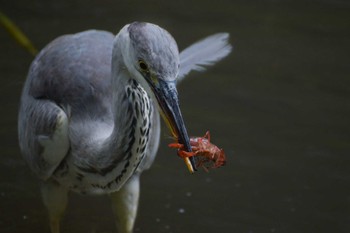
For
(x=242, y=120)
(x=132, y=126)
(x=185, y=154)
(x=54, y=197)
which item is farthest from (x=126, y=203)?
(x=242, y=120)

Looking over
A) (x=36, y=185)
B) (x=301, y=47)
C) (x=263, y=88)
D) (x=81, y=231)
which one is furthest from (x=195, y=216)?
(x=301, y=47)

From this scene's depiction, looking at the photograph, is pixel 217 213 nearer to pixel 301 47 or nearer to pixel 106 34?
pixel 106 34

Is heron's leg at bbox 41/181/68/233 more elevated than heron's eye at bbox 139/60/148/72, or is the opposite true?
heron's eye at bbox 139/60/148/72

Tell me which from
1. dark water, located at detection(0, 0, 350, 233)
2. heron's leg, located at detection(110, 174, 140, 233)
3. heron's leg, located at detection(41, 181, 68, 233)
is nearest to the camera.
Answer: heron's leg, located at detection(110, 174, 140, 233)

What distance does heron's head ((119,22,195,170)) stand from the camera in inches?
119

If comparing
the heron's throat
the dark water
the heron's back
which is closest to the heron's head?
the heron's throat

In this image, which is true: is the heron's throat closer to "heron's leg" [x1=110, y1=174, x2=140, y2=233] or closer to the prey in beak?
the prey in beak

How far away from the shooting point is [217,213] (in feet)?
16.1

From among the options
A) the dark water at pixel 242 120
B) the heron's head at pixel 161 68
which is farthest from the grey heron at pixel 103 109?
the dark water at pixel 242 120

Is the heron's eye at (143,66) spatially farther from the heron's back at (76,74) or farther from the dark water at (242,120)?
the dark water at (242,120)

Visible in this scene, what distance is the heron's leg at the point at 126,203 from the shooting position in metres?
4.15

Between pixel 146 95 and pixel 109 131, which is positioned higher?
pixel 146 95

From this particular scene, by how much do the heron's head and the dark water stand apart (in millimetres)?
1859

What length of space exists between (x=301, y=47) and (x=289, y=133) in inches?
44.6
